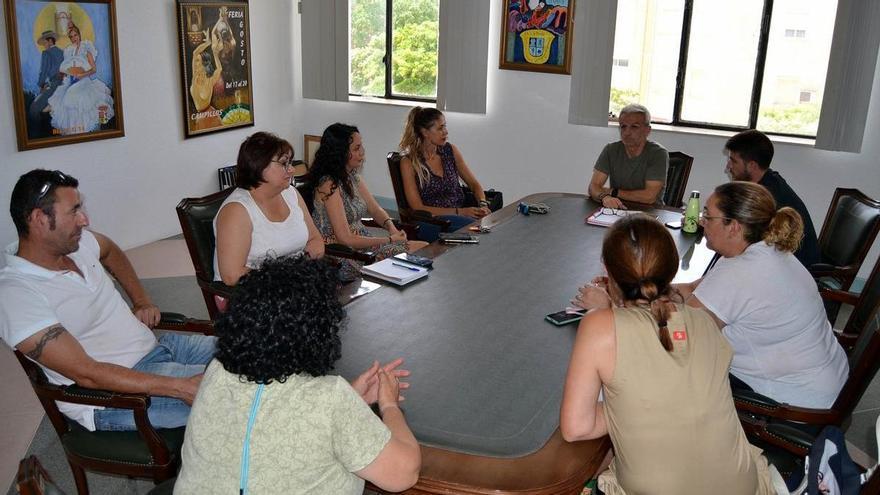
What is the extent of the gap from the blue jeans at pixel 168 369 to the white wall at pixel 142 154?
2616 mm

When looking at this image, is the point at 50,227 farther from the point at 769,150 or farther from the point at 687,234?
the point at 769,150

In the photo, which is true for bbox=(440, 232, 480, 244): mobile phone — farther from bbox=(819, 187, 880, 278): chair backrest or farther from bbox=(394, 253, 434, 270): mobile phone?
bbox=(819, 187, 880, 278): chair backrest

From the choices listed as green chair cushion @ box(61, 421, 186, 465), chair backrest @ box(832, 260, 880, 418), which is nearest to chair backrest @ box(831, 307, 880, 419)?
chair backrest @ box(832, 260, 880, 418)

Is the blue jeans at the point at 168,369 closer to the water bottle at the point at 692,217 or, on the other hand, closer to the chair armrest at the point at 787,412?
the chair armrest at the point at 787,412

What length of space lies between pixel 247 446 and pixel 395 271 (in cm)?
157

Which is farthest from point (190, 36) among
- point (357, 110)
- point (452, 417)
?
point (452, 417)

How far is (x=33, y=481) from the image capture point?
54.8 inches

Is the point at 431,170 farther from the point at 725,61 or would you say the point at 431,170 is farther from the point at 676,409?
the point at 676,409

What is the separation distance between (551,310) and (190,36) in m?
4.20

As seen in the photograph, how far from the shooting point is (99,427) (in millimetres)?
2377

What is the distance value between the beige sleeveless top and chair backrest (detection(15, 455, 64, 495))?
3.91 feet

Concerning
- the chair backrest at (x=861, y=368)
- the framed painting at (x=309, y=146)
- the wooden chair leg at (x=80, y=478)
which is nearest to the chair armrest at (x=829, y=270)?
the chair backrest at (x=861, y=368)

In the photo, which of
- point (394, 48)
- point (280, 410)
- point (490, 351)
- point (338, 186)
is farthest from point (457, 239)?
point (394, 48)

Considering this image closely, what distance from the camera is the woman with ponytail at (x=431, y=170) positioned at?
14.8 ft
